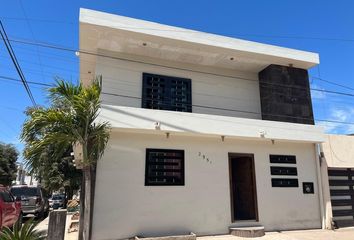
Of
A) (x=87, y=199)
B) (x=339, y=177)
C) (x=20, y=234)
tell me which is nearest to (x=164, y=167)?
(x=87, y=199)

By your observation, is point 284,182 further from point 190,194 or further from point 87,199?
point 87,199

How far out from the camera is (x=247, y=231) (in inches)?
397

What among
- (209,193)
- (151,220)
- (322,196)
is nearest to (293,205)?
(322,196)

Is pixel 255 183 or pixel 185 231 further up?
pixel 255 183

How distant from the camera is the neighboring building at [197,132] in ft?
32.3

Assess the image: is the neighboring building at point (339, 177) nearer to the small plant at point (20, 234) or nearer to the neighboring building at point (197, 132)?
the neighboring building at point (197, 132)

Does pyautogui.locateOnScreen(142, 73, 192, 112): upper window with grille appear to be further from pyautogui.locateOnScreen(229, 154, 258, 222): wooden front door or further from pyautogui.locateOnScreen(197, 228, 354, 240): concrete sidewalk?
pyautogui.locateOnScreen(197, 228, 354, 240): concrete sidewalk

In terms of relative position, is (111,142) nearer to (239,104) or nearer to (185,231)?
(185,231)

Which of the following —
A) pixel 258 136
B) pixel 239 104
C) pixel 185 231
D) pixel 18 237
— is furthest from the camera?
pixel 239 104

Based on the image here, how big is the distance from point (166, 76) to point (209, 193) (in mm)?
4795

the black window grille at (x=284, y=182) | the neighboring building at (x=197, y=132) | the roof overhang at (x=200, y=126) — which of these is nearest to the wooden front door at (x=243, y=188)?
the neighboring building at (x=197, y=132)

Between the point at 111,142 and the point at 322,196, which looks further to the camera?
the point at 322,196

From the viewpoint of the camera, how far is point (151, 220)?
386 inches

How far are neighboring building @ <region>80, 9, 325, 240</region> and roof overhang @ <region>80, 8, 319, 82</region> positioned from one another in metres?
0.04
